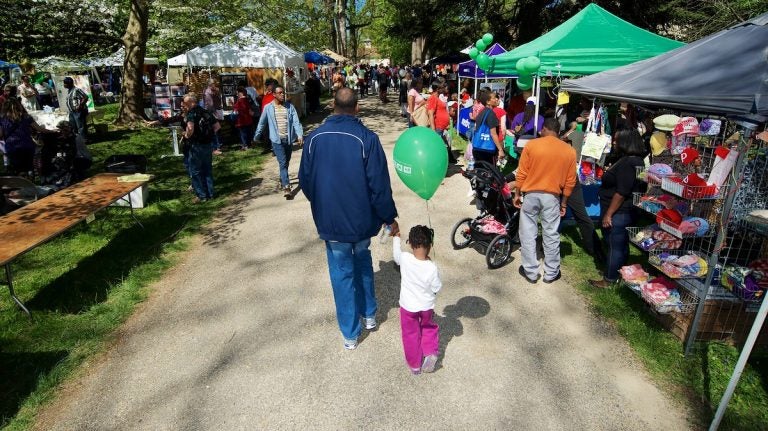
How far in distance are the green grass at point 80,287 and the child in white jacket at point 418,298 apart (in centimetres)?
295

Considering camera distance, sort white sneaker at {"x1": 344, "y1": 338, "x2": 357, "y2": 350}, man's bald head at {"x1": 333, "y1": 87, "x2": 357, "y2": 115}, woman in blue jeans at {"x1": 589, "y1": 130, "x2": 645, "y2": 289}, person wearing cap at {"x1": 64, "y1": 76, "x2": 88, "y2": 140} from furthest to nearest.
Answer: person wearing cap at {"x1": 64, "y1": 76, "x2": 88, "y2": 140} < woman in blue jeans at {"x1": 589, "y1": 130, "x2": 645, "y2": 289} < white sneaker at {"x1": 344, "y1": 338, "x2": 357, "y2": 350} < man's bald head at {"x1": 333, "y1": 87, "x2": 357, "y2": 115}

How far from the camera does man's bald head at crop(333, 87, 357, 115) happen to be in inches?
139

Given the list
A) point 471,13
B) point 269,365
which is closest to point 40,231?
point 269,365

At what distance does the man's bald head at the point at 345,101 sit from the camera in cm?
354

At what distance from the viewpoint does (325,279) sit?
532 cm

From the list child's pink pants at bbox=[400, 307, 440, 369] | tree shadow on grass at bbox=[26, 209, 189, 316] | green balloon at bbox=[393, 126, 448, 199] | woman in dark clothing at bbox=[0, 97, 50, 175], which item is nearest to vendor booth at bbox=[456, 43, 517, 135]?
tree shadow on grass at bbox=[26, 209, 189, 316]

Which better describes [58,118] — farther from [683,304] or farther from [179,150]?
[683,304]

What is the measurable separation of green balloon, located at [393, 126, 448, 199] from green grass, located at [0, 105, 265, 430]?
132 inches

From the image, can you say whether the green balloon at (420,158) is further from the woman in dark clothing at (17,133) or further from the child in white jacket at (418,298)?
the woman in dark clothing at (17,133)

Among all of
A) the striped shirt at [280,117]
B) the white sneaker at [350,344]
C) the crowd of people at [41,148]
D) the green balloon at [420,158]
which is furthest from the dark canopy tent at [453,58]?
the white sneaker at [350,344]

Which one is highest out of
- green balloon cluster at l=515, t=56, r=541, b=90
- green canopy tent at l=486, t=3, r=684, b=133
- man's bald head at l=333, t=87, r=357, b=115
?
green canopy tent at l=486, t=3, r=684, b=133

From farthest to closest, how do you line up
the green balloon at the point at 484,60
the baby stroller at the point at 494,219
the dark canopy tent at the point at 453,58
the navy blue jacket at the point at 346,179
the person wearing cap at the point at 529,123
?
the dark canopy tent at the point at 453,58
the green balloon at the point at 484,60
the person wearing cap at the point at 529,123
the baby stroller at the point at 494,219
the navy blue jacket at the point at 346,179

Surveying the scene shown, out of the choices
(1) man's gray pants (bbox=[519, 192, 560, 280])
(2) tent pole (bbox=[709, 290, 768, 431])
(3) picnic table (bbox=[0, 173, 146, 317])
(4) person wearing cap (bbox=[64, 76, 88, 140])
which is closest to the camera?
(2) tent pole (bbox=[709, 290, 768, 431])

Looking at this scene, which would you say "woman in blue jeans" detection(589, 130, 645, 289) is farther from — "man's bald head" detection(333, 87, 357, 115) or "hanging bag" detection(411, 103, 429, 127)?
"hanging bag" detection(411, 103, 429, 127)
